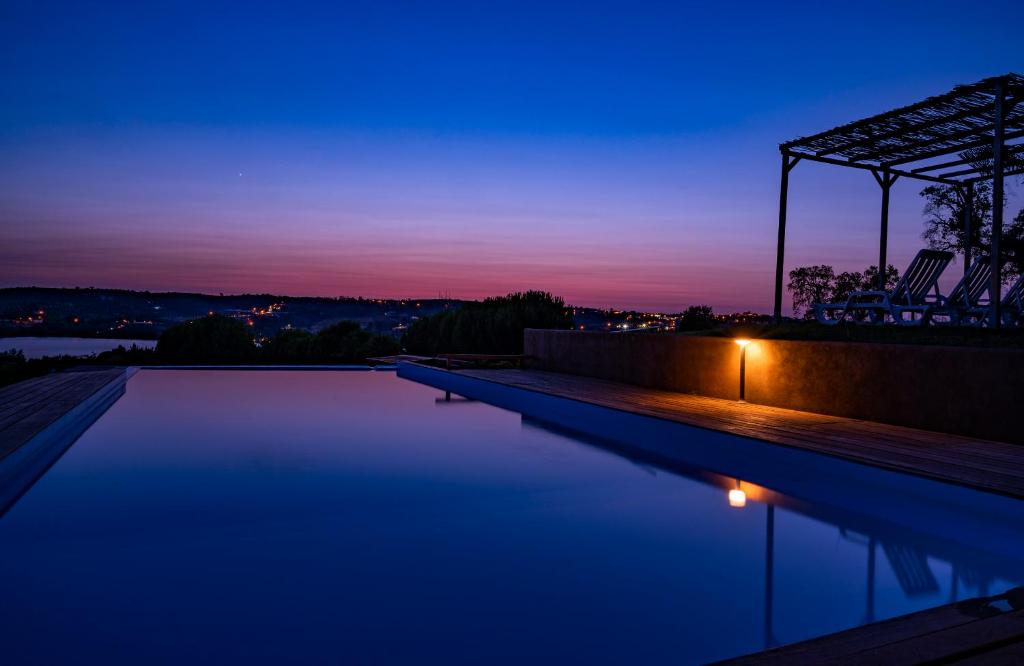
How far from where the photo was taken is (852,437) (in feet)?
16.8

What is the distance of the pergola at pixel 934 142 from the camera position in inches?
257

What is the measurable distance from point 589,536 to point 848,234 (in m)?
13.7

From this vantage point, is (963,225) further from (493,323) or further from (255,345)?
(255,345)

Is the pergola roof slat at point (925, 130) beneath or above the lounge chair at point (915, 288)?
above

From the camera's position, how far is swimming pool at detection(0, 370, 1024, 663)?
270cm

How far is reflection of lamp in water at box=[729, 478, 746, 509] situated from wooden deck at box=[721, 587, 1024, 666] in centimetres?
278

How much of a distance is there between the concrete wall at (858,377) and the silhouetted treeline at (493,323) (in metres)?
6.09

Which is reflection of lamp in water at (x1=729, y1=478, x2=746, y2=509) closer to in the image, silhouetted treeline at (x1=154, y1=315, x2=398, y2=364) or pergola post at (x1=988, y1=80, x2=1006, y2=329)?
pergola post at (x1=988, y1=80, x2=1006, y2=329)

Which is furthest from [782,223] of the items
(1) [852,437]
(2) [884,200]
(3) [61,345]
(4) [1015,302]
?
(3) [61,345]

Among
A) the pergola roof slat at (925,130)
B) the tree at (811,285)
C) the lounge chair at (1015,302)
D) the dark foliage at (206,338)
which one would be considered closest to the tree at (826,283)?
the tree at (811,285)

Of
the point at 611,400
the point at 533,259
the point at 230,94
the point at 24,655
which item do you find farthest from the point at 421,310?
the point at 24,655

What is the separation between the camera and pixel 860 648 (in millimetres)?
1812

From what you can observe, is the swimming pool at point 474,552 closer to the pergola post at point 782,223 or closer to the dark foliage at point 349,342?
the pergola post at point 782,223

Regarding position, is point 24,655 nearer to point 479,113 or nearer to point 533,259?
point 479,113
